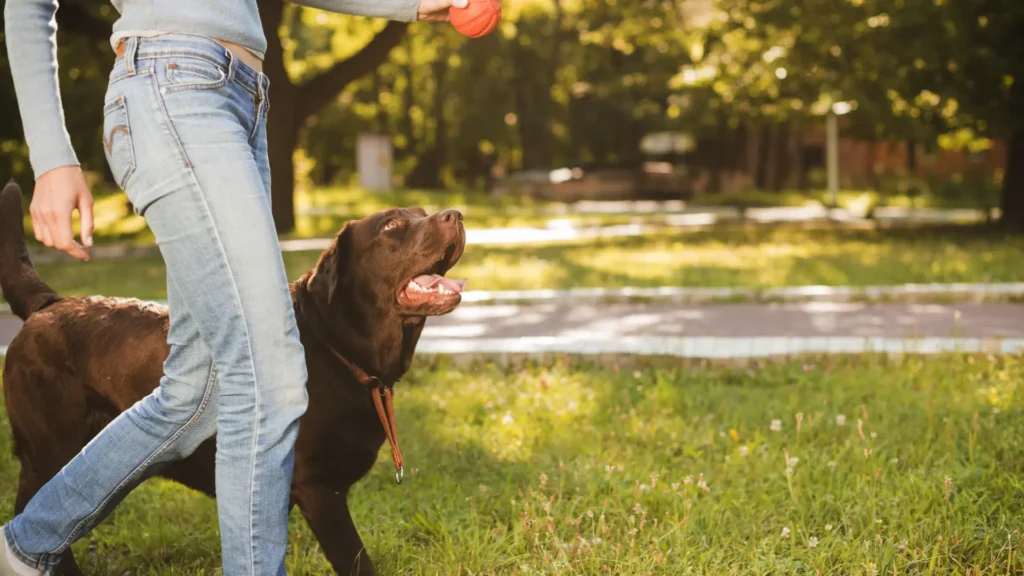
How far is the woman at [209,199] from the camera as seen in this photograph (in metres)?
2.28

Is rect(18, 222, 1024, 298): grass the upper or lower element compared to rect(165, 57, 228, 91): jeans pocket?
lower

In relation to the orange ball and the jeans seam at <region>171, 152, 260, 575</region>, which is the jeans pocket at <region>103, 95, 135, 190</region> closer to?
the jeans seam at <region>171, 152, 260, 575</region>

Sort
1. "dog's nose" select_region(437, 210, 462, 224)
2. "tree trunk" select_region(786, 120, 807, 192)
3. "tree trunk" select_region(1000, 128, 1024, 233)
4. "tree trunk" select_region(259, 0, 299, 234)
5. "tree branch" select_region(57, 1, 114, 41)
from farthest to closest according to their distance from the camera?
"tree trunk" select_region(786, 120, 807, 192) → "tree trunk" select_region(259, 0, 299, 234) → "tree trunk" select_region(1000, 128, 1024, 233) → "tree branch" select_region(57, 1, 114, 41) → "dog's nose" select_region(437, 210, 462, 224)

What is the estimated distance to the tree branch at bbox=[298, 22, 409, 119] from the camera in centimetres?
1852

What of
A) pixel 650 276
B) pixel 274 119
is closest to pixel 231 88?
pixel 650 276

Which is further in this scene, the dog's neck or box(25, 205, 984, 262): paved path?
box(25, 205, 984, 262): paved path

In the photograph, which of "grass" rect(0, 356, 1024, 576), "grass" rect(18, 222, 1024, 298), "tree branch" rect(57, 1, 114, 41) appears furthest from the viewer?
"tree branch" rect(57, 1, 114, 41)

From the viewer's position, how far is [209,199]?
228 centimetres

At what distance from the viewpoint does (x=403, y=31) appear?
1789 centimetres

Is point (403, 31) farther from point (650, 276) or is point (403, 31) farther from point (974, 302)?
point (974, 302)

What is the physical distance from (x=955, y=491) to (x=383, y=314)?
7.11 feet

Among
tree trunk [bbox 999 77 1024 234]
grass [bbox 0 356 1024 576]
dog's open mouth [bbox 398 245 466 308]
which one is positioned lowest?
tree trunk [bbox 999 77 1024 234]

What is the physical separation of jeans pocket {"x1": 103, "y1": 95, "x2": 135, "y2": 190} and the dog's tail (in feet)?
3.65

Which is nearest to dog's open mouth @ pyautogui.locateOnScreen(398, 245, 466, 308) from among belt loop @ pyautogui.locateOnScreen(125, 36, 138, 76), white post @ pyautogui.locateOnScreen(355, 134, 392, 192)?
belt loop @ pyautogui.locateOnScreen(125, 36, 138, 76)
